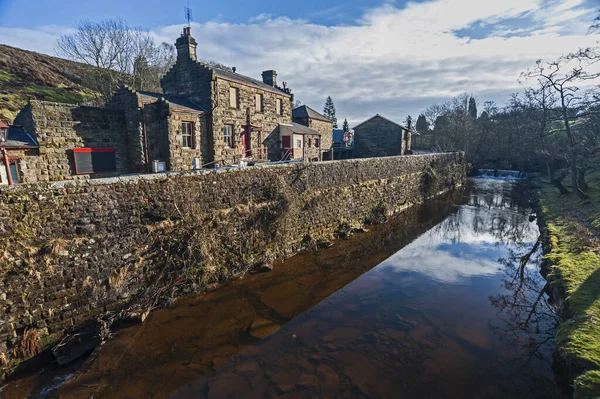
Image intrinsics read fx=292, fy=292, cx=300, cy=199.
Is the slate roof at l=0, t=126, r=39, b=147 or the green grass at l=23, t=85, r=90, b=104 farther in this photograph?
the green grass at l=23, t=85, r=90, b=104

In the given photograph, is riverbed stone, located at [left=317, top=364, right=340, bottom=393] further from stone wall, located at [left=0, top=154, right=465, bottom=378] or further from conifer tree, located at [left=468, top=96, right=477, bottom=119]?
conifer tree, located at [left=468, top=96, right=477, bottom=119]

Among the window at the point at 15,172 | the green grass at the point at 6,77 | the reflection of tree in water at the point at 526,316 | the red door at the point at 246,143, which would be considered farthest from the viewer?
the green grass at the point at 6,77

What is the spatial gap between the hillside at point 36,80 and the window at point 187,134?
56.2ft

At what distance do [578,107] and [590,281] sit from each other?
16100mm

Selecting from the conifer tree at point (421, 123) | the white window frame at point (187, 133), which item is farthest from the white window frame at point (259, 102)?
the conifer tree at point (421, 123)

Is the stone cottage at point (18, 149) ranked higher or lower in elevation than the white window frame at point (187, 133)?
lower

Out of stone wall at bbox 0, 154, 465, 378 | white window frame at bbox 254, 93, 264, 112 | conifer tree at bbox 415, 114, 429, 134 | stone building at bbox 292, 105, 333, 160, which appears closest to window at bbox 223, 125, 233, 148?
white window frame at bbox 254, 93, 264, 112

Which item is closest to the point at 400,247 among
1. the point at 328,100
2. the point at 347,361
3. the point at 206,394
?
the point at 347,361

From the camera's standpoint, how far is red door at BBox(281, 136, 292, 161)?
912 inches

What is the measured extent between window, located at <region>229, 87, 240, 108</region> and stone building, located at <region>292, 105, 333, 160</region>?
10.6 m

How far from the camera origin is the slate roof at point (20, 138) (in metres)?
12.0

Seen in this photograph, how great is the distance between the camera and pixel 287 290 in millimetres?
9492

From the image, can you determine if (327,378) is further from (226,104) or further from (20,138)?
(226,104)

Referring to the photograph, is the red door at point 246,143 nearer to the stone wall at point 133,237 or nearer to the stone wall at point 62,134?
the stone wall at point 62,134
